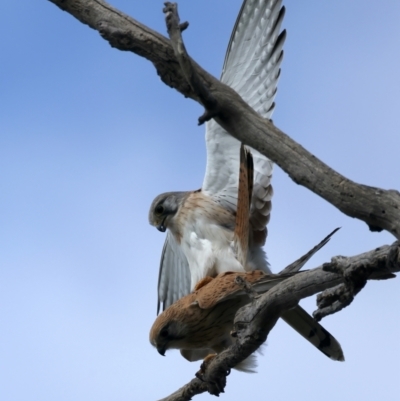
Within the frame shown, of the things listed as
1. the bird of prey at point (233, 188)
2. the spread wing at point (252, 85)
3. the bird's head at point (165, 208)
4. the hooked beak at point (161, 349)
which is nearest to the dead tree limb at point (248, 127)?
the hooked beak at point (161, 349)

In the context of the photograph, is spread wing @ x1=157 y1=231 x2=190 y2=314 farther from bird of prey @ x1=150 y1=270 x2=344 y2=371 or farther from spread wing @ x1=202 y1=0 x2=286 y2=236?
bird of prey @ x1=150 y1=270 x2=344 y2=371

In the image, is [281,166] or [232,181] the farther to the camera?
[232,181]

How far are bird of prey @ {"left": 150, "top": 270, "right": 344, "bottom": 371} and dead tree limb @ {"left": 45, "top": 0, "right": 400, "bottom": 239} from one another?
96 cm

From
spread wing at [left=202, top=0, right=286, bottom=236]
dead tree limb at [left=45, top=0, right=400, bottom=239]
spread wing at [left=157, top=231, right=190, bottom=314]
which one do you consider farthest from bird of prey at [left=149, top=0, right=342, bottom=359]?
dead tree limb at [left=45, top=0, right=400, bottom=239]

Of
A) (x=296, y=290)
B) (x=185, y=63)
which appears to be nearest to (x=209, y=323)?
(x=296, y=290)

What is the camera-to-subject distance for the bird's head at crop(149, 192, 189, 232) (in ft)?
19.7

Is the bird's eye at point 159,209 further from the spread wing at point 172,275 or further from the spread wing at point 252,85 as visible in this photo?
the spread wing at point 172,275

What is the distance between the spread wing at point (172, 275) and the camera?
22.6ft

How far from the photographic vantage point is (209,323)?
15.4ft

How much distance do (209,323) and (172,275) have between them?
242 centimetres

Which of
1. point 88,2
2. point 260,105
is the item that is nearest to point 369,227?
point 88,2

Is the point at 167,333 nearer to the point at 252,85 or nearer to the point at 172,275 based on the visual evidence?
the point at 252,85

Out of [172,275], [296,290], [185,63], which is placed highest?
[172,275]

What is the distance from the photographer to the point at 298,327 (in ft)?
15.4
